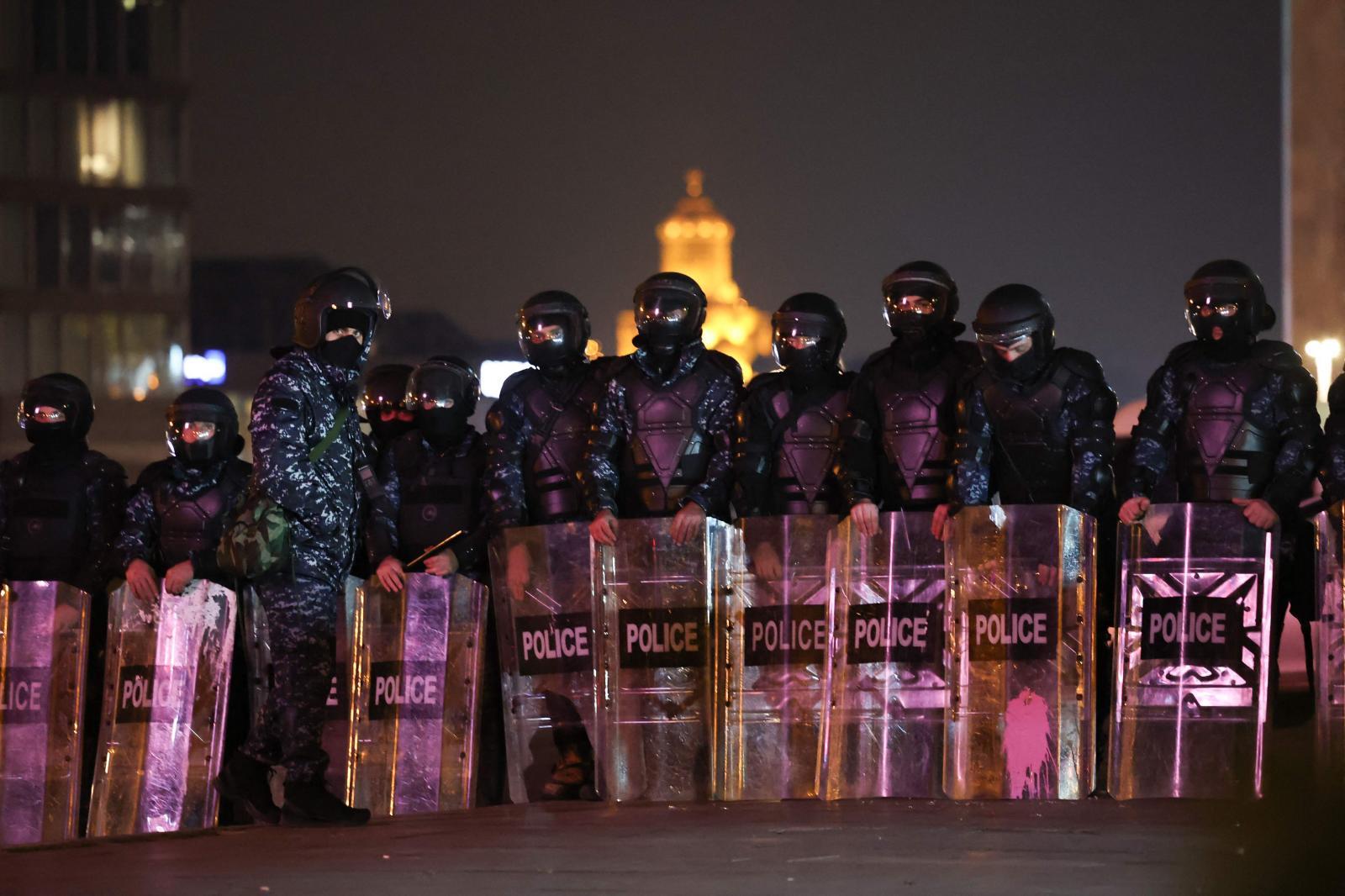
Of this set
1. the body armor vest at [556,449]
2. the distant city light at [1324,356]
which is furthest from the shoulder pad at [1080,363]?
the distant city light at [1324,356]

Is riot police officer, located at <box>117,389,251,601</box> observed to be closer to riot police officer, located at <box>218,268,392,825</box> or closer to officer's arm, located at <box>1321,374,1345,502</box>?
riot police officer, located at <box>218,268,392,825</box>

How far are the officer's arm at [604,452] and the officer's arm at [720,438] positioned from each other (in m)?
0.39

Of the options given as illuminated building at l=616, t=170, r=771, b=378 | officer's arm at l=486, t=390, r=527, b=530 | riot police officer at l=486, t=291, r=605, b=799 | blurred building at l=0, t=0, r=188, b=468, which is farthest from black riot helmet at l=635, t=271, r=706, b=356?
illuminated building at l=616, t=170, r=771, b=378

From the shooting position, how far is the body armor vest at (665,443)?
9492 mm

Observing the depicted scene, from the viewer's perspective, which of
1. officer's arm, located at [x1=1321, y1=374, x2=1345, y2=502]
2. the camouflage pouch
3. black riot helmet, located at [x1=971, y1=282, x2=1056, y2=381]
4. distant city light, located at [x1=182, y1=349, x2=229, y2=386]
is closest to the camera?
the camouflage pouch

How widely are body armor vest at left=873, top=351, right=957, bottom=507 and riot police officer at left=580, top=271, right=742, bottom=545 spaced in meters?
0.81

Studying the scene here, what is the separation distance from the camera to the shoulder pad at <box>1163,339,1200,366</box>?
29.9 feet

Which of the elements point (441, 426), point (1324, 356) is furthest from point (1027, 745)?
point (1324, 356)

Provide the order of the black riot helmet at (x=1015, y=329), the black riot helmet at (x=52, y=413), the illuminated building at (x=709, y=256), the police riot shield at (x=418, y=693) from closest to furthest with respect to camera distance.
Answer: the black riot helmet at (x=1015, y=329) → the police riot shield at (x=418, y=693) → the black riot helmet at (x=52, y=413) → the illuminated building at (x=709, y=256)

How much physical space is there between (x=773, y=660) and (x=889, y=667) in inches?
20.6

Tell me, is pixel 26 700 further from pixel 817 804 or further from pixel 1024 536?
pixel 1024 536

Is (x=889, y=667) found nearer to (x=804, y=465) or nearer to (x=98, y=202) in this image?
(x=804, y=465)

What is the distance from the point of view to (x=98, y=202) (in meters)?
72.8

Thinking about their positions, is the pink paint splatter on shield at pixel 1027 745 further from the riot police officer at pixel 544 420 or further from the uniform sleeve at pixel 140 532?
the uniform sleeve at pixel 140 532
